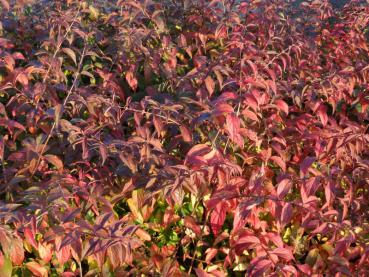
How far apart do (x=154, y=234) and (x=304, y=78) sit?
3.81ft

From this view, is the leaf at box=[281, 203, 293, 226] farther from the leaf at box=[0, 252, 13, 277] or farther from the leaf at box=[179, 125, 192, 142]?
the leaf at box=[0, 252, 13, 277]

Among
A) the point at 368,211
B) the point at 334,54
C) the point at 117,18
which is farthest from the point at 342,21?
the point at 368,211

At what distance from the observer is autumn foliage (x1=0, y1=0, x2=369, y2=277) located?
1.82 m

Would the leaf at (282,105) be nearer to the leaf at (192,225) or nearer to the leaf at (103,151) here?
the leaf at (192,225)

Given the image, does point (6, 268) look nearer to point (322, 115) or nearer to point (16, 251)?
point (16, 251)

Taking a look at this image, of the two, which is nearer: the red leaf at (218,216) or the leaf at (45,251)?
the leaf at (45,251)

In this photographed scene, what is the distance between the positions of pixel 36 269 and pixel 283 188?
2.93ft

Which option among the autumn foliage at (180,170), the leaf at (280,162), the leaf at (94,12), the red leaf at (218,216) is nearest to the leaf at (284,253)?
the autumn foliage at (180,170)

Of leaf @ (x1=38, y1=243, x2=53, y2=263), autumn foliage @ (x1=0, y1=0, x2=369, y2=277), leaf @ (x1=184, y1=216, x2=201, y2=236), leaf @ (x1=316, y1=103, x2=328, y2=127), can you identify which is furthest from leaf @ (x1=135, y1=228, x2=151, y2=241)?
leaf @ (x1=316, y1=103, x2=328, y2=127)

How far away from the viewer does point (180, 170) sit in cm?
189

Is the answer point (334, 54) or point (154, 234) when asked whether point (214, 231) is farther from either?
point (334, 54)

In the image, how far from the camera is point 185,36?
314cm

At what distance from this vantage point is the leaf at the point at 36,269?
188cm

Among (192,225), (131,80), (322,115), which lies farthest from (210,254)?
(131,80)
